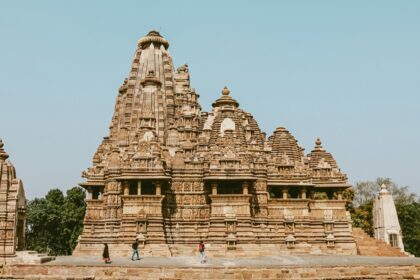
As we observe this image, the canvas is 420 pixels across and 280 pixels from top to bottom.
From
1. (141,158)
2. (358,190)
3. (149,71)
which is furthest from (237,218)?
(358,190)

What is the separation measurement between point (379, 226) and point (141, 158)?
19.5 metres

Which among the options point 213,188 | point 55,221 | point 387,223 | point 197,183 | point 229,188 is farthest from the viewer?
point 55,221

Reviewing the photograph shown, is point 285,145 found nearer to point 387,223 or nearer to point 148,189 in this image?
point 387,223

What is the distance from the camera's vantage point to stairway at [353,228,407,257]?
3200cm

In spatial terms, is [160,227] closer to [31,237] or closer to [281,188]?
[281,188]

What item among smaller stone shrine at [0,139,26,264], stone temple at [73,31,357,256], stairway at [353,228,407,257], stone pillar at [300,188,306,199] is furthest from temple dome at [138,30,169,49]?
stairway at [353,228,407,257]

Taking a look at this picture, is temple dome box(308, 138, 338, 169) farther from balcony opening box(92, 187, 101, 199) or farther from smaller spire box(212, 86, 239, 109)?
balcony opening box(92, 187, 101, 199)

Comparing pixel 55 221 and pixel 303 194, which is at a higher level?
pixel 303 194

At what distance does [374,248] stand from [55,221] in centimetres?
2969

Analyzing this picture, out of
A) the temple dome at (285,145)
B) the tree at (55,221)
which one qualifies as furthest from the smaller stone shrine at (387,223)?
the tree at (55,221)

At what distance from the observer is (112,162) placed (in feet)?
100

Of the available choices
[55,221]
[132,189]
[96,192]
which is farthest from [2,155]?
[55,221]

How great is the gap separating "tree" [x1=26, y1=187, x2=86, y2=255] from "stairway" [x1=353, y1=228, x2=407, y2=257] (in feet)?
86.3

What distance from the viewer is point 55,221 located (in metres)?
46.6
